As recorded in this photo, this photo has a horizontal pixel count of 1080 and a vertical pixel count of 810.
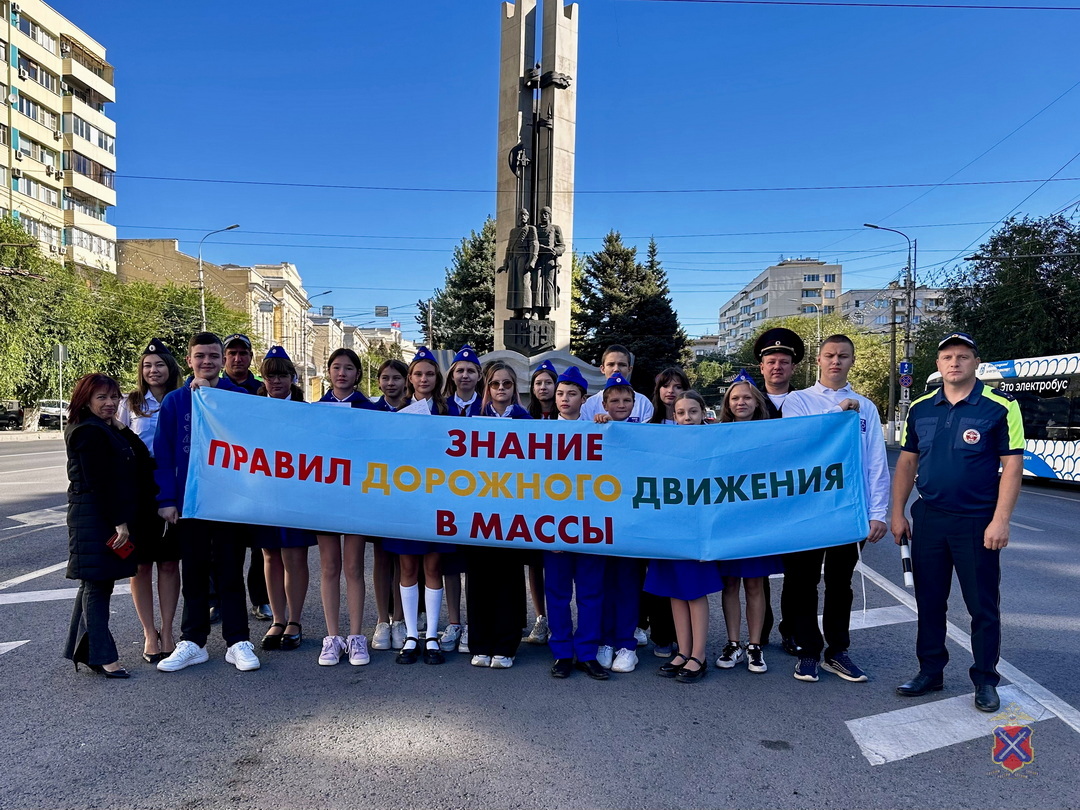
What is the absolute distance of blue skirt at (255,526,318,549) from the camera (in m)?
4.72

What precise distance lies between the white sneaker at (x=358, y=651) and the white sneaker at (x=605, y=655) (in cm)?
143

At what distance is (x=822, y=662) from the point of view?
450 cm

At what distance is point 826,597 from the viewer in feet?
14.7

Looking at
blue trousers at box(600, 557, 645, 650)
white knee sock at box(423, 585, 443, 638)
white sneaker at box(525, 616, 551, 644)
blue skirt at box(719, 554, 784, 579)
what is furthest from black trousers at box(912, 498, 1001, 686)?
white knee sock at box(423, 585, 443, 638)

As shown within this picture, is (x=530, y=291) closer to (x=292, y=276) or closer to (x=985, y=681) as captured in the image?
(x=985, y=681)

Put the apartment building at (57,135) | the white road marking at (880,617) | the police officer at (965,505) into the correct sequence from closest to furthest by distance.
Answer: the police officer at (965,505) → the white road marking at (880,617) → the apartment building at (57,135)

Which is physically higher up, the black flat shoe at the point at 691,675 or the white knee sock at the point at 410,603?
the white knee sock at the point at 410,603

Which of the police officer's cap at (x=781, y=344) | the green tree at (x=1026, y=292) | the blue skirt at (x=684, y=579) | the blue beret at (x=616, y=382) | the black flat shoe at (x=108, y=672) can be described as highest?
the green tree at (x=1026, y=292)

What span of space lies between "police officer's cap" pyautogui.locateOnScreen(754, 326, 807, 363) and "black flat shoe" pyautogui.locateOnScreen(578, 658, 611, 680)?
238 cm

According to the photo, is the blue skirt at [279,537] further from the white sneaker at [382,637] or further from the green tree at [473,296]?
the green tree at [473,296]

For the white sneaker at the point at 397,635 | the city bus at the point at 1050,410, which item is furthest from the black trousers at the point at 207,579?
the city bus at the point at 1050,410

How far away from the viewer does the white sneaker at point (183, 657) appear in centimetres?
437

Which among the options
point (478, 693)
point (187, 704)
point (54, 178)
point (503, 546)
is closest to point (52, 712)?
point (187, 704)

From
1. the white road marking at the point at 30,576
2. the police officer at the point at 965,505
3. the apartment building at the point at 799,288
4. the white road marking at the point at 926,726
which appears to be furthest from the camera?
the apartment building at the point at 799,288
